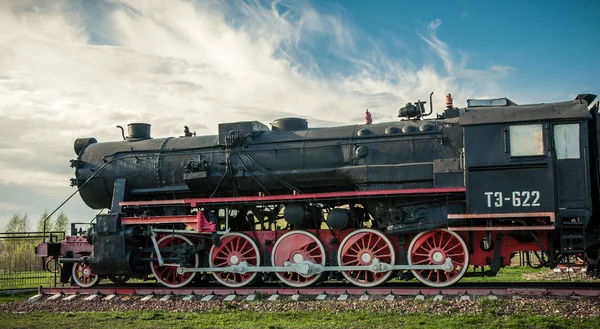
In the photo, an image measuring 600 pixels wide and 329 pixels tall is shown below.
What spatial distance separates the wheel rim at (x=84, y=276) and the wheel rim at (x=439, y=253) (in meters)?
8.48

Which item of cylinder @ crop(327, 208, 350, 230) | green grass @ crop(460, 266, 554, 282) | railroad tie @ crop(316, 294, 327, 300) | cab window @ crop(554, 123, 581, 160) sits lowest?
green grass @ crop(460, 266, 554, 282)

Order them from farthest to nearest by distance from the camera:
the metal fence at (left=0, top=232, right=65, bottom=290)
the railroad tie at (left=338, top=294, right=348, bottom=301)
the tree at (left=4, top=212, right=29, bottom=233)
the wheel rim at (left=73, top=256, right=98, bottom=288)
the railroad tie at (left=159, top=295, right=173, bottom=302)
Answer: the tree at (left=4, top=212, right=29, bottom=233)
the metal fence at (left=0, top=232, right=65, bottom=290)
the wheel rim at (left=73, top=256, right=98, bottom=288)
the railroad tie at (left=159, top=295, right=173, bottom=302)
the railroad tie at (left=338, top=294, right=348, bottom=301)

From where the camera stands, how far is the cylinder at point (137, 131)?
1578 centimetres

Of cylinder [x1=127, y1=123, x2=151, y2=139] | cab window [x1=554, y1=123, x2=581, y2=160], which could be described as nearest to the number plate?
cab window [x1=554, y1=123, x2=581, y2=160]

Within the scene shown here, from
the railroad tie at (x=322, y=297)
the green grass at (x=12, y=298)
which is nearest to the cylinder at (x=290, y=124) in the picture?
the railroad tie at (x=322, y=297)

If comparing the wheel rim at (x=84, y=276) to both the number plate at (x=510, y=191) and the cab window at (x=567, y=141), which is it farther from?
the cab window at (x=567, y=141)

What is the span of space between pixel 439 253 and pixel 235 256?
4.87m

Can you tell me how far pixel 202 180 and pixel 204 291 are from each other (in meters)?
2.74

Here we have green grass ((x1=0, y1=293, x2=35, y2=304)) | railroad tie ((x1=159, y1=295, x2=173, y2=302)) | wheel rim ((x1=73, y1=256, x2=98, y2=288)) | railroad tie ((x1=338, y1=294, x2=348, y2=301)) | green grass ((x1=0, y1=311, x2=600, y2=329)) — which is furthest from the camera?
wheel rim ((x1=73, y1=256, x2=98, y2=288))

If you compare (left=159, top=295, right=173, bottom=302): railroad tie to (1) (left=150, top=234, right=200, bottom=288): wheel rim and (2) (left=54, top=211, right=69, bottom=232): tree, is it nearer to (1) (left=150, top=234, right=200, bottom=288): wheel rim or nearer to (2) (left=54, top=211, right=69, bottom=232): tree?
(1) (left=150, top=234, right=200, bottom=288): wheel rim

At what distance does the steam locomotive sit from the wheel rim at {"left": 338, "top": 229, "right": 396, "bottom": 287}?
3 centimetres

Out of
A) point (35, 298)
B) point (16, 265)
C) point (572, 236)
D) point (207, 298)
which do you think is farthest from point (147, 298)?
point (572, 236)

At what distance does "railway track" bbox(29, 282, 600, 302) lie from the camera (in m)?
10.9

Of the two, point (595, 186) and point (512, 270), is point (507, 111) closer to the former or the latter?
point (595, 186)
